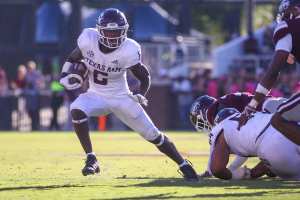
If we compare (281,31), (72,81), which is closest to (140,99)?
(72,81)

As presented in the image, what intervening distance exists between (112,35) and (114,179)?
159 centimetres

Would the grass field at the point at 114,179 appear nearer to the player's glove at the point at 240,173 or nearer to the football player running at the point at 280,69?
the player's glove at the point at 240,173

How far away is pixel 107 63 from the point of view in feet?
34.0

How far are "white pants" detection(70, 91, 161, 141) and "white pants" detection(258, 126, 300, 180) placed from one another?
1.24 meters

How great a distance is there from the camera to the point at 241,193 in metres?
8.41

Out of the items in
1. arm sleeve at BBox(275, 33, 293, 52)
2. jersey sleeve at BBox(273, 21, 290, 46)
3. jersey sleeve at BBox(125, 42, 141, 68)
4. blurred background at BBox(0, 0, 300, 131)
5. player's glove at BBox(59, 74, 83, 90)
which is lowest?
blurred background at BBox(0, 0, 300, 131)

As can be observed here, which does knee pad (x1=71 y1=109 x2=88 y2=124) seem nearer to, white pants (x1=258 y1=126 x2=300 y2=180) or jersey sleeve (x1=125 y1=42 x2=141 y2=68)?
jersey sleeve (x1=125 y1=42 x2=141 y2=68)

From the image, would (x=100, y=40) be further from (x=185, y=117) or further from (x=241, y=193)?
(x=185, y=117)

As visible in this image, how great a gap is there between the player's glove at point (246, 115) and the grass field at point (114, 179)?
2.04 ft

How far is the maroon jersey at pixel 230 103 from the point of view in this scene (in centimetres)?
Result: 1015

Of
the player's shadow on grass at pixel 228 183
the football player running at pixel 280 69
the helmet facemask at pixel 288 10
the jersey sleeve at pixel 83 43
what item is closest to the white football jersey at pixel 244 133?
the player's shadow on grass at pixel 228 183

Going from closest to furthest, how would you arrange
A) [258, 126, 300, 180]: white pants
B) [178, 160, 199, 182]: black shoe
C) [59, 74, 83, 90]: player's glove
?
[258, 126, 300, 180]: white pants
[178, 160, 199, 182]: black shoe
[59, 74, 83, 90]: player's glove

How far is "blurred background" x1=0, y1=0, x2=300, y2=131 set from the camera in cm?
2441

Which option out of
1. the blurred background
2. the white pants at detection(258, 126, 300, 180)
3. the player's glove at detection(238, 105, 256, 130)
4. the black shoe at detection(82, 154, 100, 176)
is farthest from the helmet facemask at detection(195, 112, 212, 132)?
the blurred background
